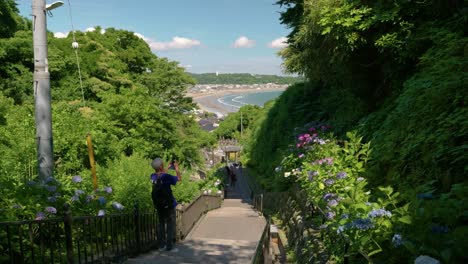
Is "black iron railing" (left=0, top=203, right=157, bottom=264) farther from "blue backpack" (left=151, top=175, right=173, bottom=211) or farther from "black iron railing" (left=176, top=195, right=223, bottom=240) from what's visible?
"black iron railing" (left=176, top=195, right=223, bottom=240)

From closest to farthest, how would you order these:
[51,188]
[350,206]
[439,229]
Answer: [439,229]
[350,206]
[51,188]

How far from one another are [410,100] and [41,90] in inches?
233

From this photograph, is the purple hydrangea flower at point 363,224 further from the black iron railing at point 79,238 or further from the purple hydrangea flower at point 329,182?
the black iron railing at point 79,238

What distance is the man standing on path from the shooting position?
22.2ft

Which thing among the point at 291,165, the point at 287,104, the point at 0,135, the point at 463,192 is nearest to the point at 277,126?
the point at 287,104

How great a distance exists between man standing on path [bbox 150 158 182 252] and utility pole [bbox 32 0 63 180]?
1830mm

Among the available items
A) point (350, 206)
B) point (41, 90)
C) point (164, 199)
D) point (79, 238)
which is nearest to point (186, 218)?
point (164, 199)

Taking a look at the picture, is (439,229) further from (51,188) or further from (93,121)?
(93,121)

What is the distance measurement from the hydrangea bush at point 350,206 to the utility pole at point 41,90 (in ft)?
13.8

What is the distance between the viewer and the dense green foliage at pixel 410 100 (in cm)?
329

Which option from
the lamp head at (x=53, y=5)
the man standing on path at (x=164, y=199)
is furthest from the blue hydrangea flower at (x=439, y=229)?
the lamp head at (x=53, y=5)

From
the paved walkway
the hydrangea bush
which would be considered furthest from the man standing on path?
the hydrangea bush

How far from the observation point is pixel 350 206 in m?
4.23

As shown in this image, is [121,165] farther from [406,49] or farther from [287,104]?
[287,104]
